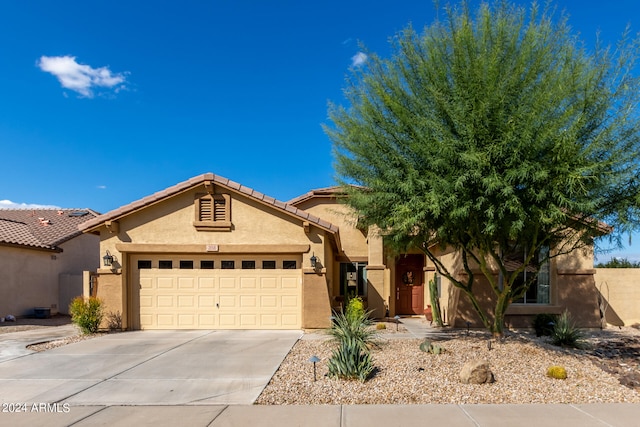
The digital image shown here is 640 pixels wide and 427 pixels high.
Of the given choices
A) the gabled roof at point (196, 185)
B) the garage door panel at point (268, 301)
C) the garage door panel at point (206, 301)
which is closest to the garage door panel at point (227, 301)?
the garage door panel at point (206, 301)

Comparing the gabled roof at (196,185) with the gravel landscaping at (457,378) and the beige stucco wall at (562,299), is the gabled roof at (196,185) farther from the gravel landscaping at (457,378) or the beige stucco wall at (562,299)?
the beige stucco wall at (562,299)

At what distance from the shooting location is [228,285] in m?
13.8

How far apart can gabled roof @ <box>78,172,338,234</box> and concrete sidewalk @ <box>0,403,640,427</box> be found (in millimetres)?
7758

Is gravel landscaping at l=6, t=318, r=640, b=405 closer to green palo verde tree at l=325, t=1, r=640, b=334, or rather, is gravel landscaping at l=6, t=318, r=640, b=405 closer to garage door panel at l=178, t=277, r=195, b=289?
green palo verde tree at l=325, t=1, r=640, b=334

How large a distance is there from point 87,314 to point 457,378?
10817 millimetres

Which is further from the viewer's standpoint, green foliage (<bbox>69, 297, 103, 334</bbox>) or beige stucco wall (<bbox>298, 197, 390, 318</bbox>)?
beige stucco wall (<bbox>298, 197, 390, 318</bbox>)

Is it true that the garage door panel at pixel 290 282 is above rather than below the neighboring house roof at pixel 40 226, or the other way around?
below

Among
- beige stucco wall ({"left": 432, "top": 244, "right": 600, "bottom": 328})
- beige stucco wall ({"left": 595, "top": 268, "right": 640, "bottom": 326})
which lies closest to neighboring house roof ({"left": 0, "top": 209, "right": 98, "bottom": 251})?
beige stucco wall ({"left": 432, "top": 244, "right": 600, "bottom": 328})

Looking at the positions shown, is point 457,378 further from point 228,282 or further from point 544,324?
point 228,282

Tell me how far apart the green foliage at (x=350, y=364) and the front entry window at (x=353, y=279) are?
10.1 metres

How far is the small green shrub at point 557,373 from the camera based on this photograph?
7.40m

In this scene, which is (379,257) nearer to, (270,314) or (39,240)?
(270,314)

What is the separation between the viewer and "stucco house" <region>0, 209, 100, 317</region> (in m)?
16.9

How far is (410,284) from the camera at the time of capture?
61.0ft
